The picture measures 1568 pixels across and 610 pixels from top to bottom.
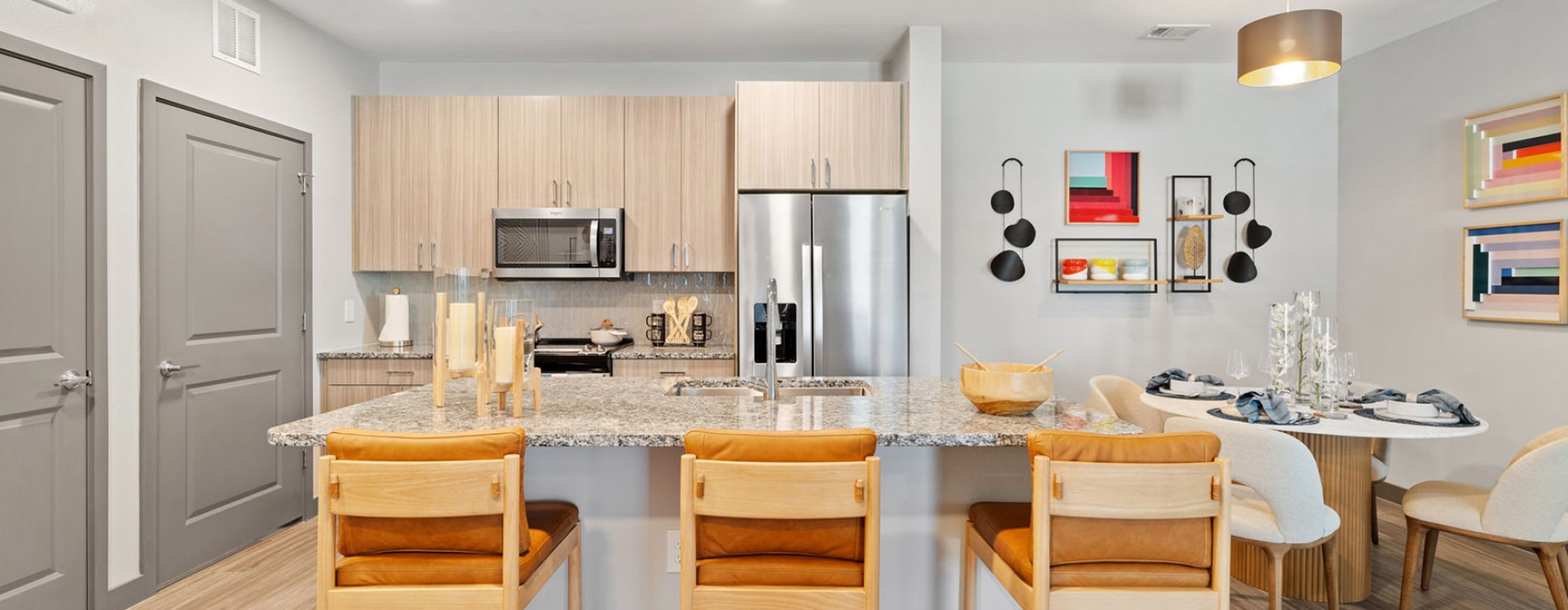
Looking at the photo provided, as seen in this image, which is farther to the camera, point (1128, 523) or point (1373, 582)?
point (1373, 582)

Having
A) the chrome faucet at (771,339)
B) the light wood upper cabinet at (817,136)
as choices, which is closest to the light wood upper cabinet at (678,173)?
the light wood upper cabinet at (817,136)

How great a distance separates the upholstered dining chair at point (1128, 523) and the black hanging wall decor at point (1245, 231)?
11.4 ft

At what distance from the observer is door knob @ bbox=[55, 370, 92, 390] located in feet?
7.98

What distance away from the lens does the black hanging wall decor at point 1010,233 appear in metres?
4.38

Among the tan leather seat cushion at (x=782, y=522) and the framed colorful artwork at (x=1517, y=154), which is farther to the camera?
the framed colorful artwork at (x=1517, y=154)

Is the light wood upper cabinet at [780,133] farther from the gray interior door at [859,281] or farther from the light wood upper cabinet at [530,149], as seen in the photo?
the light wood upper cabinet at [530,149]

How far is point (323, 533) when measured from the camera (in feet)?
4.69

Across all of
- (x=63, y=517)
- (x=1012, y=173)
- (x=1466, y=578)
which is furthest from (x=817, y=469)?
(x=1012, y=173)

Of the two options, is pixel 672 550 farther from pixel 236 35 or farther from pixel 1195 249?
pixel 1195 249

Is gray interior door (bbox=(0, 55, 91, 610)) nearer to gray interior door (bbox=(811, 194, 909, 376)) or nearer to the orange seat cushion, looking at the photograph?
the orange seat cushion

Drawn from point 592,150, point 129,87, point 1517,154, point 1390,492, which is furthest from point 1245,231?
point 129,87

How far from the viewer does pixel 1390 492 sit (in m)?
4.03

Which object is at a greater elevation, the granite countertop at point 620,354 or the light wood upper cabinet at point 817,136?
the light wood upper cabinet at point 817,136

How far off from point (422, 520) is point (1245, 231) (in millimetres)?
4702
